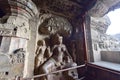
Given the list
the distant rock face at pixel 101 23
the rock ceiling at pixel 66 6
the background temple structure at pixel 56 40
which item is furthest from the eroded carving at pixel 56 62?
the distant rock face at pixel 101 23

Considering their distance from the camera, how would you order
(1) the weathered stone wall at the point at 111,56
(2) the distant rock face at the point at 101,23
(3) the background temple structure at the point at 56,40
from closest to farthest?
(3) the background temple structure at the point at 56,40, (1) the weathered stone wall at the point at 111,56, (2) the distant rock face at the point at 101,23

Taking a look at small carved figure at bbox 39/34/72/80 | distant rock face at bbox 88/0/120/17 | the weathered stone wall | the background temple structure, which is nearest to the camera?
the background temple structure

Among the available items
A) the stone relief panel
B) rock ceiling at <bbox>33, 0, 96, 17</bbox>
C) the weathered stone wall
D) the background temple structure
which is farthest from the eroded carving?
the weathered stone wall

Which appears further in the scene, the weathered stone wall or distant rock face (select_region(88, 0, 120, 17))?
distant rock face (select_region(88, 0, 120, 17))

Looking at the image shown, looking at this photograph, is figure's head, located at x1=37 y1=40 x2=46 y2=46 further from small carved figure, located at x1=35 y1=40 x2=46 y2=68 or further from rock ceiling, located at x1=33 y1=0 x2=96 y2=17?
rock ceiling, located at x1=33 y1=0 x2=96 y2=17

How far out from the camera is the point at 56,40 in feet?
6.34

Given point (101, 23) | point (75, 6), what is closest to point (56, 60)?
point (75, 6)

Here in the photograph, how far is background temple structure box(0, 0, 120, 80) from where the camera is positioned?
1152 millimetres

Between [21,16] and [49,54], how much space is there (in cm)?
86

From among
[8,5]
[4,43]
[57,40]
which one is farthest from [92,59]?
[8,5]

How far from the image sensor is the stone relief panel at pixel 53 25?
185 centimetres

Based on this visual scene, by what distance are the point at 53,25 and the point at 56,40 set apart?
12.4 inches

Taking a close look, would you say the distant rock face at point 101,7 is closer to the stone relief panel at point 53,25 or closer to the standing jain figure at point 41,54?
the stone relief panel at point 53,25

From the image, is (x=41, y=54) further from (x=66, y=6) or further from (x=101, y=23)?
(x=101, y=23)
